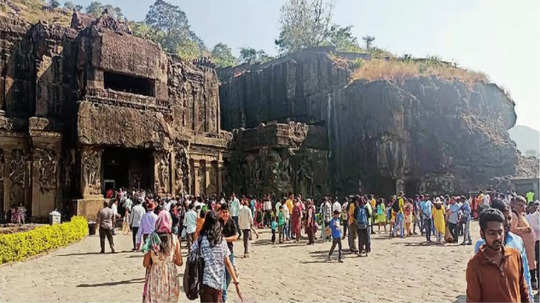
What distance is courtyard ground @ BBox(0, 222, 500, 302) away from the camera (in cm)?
771

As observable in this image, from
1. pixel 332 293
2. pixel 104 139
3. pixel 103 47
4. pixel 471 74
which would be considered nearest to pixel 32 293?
pixel 332 293

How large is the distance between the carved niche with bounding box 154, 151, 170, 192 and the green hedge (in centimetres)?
876

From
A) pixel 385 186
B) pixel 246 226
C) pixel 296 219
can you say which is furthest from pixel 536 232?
pixel 385 186

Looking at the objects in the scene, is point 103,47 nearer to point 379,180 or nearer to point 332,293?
point 379,180

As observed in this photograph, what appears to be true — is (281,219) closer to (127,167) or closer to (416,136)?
(127,167)

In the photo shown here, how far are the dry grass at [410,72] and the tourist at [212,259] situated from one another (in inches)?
1071

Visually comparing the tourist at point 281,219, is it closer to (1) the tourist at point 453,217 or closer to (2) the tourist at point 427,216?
(2) the tourist at point 427,216

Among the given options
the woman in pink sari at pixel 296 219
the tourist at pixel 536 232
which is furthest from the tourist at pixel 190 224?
the tourist at pixel 536 232

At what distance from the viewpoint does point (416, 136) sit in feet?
96.3

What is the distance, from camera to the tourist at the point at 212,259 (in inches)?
194

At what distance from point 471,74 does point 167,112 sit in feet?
70.9

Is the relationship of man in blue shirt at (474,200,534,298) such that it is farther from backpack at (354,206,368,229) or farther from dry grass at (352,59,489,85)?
dry grass at (352,59,489,85)

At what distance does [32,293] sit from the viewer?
27.1 ft

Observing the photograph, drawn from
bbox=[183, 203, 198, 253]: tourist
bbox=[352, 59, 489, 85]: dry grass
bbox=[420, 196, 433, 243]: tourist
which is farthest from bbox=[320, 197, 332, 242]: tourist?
bbox=[352, 59, 489, 85]: dry grass
